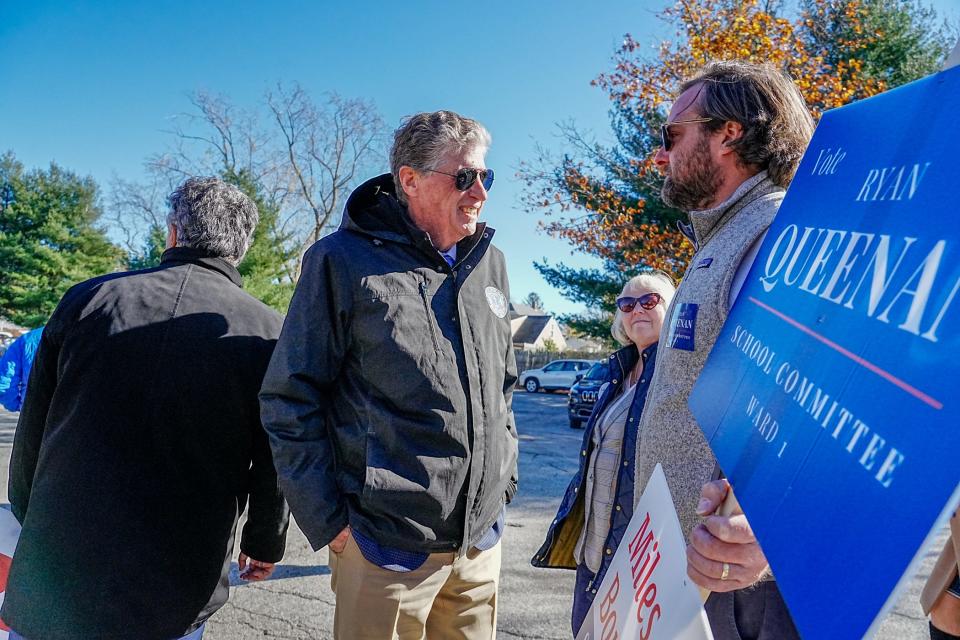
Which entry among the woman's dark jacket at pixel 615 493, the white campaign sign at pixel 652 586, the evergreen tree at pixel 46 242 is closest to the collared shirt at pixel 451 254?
the woman's dark jacket at pixel 615 493

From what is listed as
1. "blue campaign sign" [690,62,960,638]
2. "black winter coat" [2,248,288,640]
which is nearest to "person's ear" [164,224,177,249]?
"black winter coat" [2,248,288,640]

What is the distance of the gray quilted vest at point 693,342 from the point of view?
1382mm

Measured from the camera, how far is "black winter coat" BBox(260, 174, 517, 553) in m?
1.86

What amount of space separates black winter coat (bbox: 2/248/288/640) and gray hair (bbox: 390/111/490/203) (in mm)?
765

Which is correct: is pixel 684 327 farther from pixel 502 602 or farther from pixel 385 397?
pixel 502 602

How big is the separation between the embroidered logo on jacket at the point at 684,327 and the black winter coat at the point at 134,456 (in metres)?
1.33

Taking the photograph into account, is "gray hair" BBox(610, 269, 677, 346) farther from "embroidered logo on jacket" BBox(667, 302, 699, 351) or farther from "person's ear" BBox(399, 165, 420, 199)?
"embroidered logo on jacket" BBox(667, 302, 699, 351)

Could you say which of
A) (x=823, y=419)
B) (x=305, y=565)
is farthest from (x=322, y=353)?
(x=305, y=565)

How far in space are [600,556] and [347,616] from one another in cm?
102

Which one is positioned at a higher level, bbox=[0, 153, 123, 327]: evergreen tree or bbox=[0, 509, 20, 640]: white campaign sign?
bbox=[0, 509, 20, 640]: white campaign sign

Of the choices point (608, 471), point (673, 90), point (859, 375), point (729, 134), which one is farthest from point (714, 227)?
point (673, 90)

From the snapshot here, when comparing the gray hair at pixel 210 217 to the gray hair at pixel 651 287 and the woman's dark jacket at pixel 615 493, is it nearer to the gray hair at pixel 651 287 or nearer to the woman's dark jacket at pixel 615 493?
the woman's dark jacket at pixel 615 493

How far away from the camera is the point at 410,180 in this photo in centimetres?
221

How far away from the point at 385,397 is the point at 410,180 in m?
0.78
